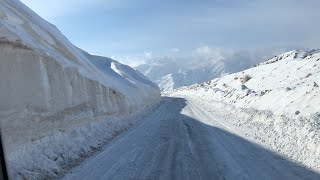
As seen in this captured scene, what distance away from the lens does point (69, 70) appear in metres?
18.5

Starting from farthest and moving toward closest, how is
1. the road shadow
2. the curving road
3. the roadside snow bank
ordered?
the roadside snow bank < the curving road < the road shadow

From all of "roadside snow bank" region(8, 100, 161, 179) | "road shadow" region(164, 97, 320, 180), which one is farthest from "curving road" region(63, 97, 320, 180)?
"roadside snow bank" region(8, 100, 161, 179)

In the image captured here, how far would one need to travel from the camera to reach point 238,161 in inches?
471

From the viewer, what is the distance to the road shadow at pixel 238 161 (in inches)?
404

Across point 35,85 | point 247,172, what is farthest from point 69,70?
point 247,172

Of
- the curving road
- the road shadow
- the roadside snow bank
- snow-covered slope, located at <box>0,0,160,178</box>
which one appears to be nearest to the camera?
the road shadow

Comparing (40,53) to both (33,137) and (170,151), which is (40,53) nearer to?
(33,137)

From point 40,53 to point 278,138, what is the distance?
Result: 29.0 feet

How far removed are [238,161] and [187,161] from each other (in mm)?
1365

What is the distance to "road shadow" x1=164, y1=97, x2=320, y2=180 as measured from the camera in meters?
10.3

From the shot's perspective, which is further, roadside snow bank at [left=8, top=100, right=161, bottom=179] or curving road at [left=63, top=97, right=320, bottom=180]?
roadside snow bank at [left=8, top=100, right=161, bottom=179]

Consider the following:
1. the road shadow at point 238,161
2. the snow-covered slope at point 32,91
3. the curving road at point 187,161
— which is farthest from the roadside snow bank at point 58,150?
the road shadow at point 238,161

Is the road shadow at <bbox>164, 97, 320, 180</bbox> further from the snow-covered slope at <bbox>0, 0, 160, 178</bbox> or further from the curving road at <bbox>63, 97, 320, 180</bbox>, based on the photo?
the snow-covered slope at <bbox>0, 0, 160, 178</bbox>

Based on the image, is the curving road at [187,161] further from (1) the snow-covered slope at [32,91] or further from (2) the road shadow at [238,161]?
(1) the snow-covered slope at [32,91]
